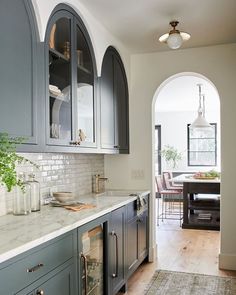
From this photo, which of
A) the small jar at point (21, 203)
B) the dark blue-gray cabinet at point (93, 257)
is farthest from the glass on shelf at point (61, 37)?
the dark blue-gray cabinet at point (93, 257)

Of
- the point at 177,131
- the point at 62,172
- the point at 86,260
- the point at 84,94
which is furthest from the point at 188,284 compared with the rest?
the point at 177,131

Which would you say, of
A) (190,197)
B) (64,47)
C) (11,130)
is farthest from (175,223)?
(11,130)

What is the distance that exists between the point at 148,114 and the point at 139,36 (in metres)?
0.93

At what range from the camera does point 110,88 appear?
349cm

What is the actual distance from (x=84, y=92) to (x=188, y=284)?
2.10m

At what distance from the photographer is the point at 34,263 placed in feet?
5.49

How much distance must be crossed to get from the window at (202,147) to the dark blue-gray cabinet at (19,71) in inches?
310

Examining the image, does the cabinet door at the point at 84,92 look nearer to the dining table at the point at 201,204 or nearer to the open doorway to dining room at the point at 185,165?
the open doorway to dining room at the point at 185,165

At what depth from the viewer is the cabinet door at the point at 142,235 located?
3.60 meters

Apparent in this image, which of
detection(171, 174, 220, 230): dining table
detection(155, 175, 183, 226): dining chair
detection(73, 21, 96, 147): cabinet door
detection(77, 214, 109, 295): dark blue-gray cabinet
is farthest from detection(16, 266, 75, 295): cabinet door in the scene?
detection(155, 175, 183, 226): dining chair

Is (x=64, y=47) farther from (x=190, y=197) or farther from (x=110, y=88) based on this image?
(x=190, y=197)

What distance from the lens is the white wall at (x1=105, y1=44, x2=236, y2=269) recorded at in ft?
12.4

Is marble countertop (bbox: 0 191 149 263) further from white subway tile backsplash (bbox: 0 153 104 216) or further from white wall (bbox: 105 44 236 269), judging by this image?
white wall (bbox: 105 44 236 269)

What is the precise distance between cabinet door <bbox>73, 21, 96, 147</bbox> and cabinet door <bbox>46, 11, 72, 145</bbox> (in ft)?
0.38
